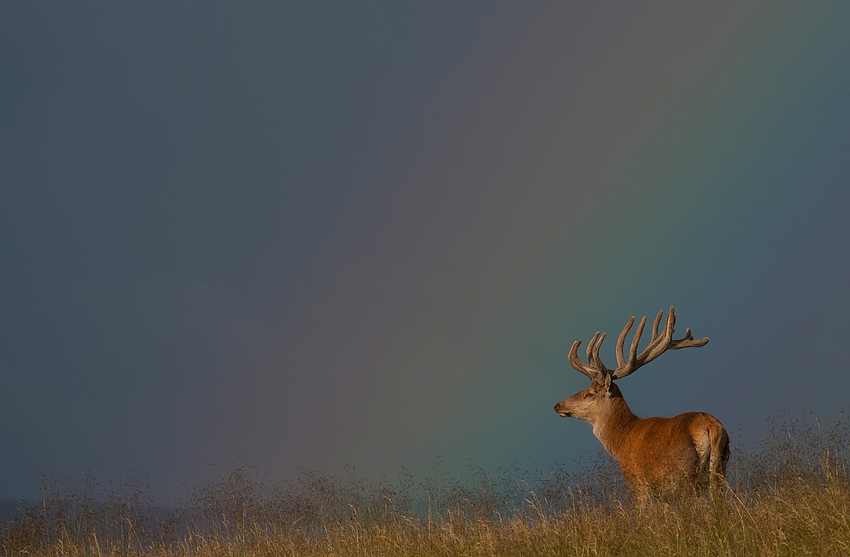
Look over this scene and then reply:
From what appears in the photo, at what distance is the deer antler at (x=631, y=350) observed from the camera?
852cm

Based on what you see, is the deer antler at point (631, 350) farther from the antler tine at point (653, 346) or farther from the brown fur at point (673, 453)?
the brown fur at point (673, 453)

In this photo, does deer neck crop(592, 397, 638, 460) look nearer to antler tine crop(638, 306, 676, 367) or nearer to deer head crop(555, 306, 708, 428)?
deer head crop(555, 306, 708, 428)

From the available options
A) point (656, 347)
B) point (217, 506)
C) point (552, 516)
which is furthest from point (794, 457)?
point (217, 506)

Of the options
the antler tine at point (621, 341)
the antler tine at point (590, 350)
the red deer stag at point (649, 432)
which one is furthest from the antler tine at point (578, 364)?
the antler tine at point (621, 341)

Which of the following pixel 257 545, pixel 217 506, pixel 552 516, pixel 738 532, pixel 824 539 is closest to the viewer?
pixel 824 539

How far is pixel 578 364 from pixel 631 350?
2.24 ft

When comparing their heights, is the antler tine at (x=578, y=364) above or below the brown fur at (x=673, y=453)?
above

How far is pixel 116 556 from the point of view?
766cm

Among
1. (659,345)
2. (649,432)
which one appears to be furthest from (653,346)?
(649,432)

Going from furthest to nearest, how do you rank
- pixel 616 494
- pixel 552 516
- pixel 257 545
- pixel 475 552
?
1. pixel 616 494
2. pixel 257 545
3. pixel 552 516
4. pixel 475 552

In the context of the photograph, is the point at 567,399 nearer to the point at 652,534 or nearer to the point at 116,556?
the point at 652,534

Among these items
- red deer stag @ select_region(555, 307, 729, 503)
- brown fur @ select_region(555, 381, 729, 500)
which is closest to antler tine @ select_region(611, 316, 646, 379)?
red deer stag @ select_region(555, 307, 729, 503)

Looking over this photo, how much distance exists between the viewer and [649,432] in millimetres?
7430

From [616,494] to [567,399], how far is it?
1.48 metres
